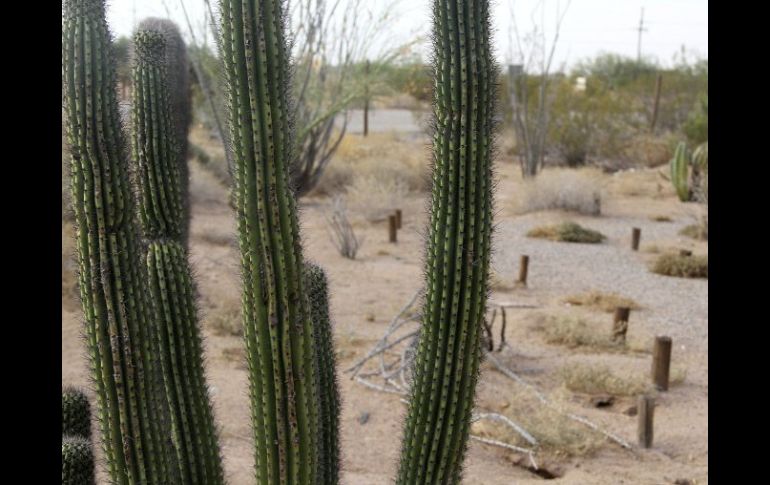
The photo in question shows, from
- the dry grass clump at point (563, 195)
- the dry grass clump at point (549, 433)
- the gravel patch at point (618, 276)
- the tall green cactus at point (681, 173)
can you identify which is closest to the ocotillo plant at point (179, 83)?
the dry grass clump at point (549, 433)

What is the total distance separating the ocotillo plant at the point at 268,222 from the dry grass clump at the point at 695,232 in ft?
43.8

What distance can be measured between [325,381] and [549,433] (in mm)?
3183

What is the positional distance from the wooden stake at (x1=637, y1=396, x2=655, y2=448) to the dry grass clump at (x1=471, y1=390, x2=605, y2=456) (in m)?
0.29

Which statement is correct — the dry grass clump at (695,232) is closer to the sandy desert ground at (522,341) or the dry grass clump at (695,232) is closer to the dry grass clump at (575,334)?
the sandy desert ground at (522,341)

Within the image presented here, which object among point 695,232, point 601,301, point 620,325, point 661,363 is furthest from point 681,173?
point 661,363

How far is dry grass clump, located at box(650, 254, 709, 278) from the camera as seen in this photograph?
519 inches

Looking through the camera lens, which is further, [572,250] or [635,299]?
[572,250]

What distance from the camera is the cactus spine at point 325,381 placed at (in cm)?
441
